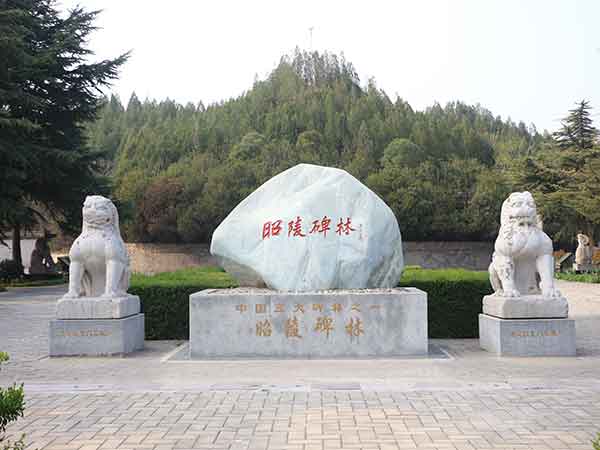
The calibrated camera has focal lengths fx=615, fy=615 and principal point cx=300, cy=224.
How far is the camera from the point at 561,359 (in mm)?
6562

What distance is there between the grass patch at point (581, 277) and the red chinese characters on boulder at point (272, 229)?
49.5ft

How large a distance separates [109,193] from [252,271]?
1434 centimetres

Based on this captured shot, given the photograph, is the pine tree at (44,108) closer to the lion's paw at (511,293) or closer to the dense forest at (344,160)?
the dense forest at (344,160)

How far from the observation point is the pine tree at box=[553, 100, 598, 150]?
1033 inches

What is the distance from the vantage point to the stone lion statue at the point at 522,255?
6934 mm

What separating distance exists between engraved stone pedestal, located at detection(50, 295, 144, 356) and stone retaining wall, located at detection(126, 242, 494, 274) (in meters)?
22.1

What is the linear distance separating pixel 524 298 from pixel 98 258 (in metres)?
4.87

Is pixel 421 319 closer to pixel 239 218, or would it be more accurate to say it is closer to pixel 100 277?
pixel 239 218

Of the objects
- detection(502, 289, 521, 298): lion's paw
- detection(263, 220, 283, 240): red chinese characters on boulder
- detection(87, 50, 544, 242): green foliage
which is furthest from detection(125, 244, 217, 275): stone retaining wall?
detection(502, 289, 521, 298): lion's paw

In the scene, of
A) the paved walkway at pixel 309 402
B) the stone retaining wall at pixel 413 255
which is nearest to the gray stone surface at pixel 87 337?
the paved walkway at pixel 309 402

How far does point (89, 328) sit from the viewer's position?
6934mm

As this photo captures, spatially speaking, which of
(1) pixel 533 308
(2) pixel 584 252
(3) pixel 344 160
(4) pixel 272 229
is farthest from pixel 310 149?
(1) pixel 533 308

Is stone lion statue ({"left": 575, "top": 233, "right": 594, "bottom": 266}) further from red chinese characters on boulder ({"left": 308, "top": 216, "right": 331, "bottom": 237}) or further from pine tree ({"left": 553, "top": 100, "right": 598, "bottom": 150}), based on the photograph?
red chinese characters on boulder ({"left": 308, "top": 216, "right": 331, "bottom": 237})

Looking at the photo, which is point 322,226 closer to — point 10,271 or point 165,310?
point 165,310
